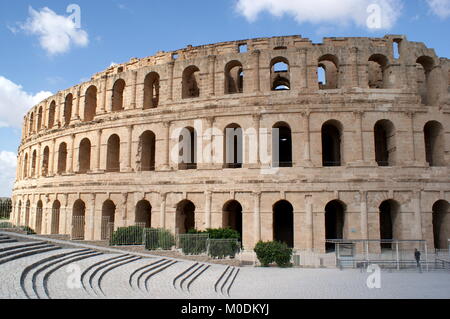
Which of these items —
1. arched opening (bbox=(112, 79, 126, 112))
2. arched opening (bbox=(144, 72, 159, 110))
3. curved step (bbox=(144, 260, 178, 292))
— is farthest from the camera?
arched opening (bbox=(112, 79, 126, 112))

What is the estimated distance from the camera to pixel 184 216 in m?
24.2

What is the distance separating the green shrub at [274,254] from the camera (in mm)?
16859

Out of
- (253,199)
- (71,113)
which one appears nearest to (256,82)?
(253,199)

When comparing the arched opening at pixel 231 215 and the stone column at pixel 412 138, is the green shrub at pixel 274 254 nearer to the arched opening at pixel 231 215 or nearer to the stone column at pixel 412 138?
the arched opening at pixel 231 215

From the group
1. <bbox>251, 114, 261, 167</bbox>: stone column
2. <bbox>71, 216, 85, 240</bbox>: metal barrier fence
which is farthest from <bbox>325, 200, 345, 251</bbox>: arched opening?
<bbox>71, 216, 85, 240</bbox>: metal barrier fence

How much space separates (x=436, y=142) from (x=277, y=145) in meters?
10.3

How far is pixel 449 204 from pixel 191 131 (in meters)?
17.3

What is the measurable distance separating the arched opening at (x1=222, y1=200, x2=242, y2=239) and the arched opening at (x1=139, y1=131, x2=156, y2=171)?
23.0ft

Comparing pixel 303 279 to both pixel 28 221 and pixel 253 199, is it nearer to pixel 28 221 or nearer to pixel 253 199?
pixel 253 199

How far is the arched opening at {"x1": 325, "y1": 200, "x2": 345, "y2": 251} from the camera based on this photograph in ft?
74.0

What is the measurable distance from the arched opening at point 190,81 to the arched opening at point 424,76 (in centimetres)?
1526

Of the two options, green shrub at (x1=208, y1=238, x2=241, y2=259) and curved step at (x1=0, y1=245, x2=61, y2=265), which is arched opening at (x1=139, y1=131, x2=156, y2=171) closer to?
green shrub at (x1=208, y1=238, x2=241, y2=259)

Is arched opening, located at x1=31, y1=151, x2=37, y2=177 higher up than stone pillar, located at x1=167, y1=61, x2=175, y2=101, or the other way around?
stone pillar, located at x1=167, y1=61, x2=175, y2=101

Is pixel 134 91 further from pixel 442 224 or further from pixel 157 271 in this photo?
pixel 442 224
